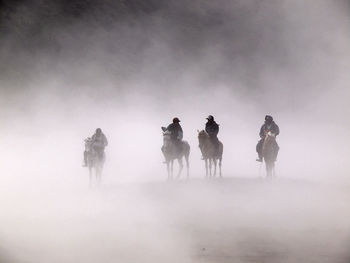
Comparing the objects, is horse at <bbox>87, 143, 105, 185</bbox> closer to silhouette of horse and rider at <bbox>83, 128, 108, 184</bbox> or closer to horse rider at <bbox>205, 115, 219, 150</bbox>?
silhouette of horse and rider at <bbox>83, 128, 108, 184</bbox>

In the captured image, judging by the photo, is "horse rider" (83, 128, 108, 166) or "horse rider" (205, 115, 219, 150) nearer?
"horse rider" (83, 128, 108, 166)

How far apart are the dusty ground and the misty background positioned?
33.5 meters

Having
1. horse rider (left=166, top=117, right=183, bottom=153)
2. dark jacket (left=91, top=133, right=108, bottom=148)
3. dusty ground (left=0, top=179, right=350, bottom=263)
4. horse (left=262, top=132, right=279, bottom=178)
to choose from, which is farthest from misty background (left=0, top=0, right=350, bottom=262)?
dusty ground (left=0, top=179, right=350, bottom=263)

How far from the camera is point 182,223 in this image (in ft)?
55.1

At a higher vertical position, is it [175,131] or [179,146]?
[175,131]

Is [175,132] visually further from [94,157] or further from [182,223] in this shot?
[182,223]

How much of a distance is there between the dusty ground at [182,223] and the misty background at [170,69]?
33537 mm

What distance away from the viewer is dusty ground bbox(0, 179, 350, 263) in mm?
13477

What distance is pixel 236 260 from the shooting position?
1280 centimetres

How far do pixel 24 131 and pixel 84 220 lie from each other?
190ft

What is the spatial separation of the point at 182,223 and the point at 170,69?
80.8 metres

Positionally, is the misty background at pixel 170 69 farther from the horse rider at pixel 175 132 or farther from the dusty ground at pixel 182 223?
the dusty ground at pixel 182 223

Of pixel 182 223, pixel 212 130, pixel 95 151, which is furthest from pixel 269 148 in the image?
pixel 182 223

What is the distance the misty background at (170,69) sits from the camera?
239 ft
